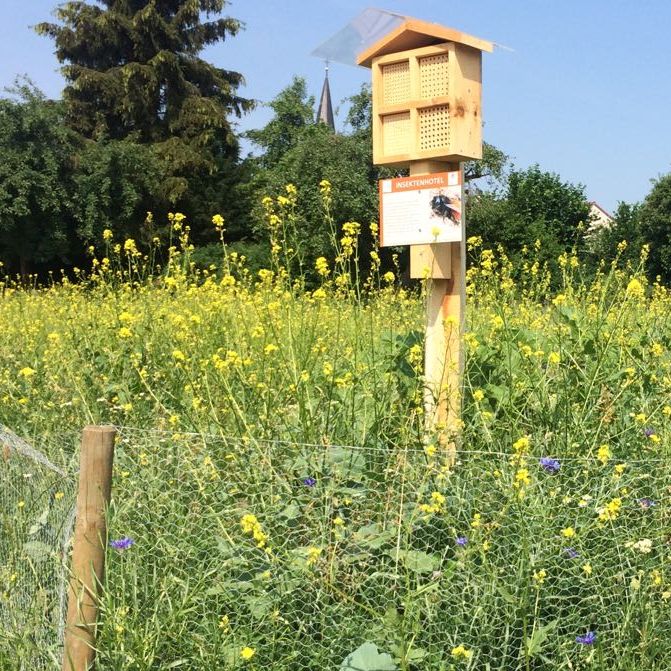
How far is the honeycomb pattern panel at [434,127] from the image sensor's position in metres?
3.25

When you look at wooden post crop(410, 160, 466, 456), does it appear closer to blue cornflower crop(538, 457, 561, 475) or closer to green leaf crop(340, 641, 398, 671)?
blue cornflower crop(538, 457, 561, 475)

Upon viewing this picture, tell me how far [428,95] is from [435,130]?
16cm

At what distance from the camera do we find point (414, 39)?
11.1 feet

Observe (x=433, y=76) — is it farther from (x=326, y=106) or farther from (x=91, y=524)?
(x=326, y=106)

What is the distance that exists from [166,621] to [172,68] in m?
26.0

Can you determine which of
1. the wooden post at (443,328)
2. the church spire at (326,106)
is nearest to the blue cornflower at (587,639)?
the wooden post at (443,328)

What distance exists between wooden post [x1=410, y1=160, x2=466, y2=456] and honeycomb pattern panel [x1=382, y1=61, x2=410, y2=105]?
1.00ft

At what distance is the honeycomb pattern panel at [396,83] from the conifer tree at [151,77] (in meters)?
22.1

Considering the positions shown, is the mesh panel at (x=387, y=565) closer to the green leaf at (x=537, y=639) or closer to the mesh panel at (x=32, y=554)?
the green leaf at (x=537, y=639)

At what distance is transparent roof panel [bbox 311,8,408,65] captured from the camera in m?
3.49

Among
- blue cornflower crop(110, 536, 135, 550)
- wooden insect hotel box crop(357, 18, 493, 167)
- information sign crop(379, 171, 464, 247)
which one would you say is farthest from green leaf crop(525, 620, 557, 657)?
wooden insect hotel box crop(357, 18, 493, 167)

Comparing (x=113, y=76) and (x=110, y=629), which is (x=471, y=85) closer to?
(x=110, y=629)

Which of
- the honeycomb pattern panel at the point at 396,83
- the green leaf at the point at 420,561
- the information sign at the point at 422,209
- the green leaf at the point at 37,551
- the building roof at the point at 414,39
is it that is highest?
the building roof at the point at 414,39

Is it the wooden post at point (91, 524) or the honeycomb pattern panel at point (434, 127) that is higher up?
the honeycomb pattern panel at point (434, 127)
